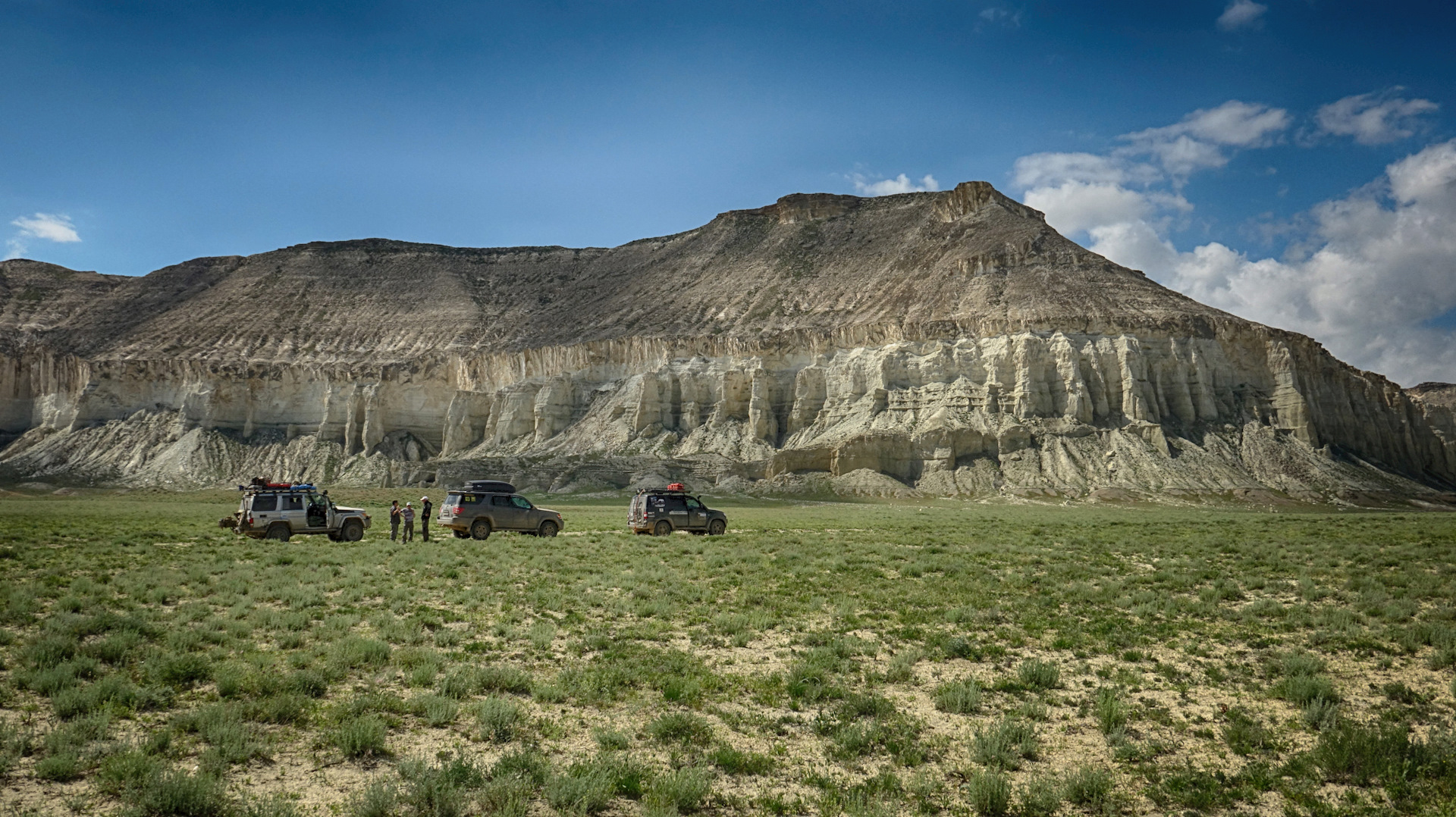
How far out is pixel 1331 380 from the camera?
76.9 m

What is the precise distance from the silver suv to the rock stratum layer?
152ft

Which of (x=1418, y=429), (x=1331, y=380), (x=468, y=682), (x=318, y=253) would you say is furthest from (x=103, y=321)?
(x=1418, y=429)

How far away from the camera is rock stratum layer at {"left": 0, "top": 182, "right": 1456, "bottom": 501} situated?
72.1 meters

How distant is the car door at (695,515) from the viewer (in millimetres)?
27297

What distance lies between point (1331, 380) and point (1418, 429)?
1092 cm

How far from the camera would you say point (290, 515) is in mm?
23703

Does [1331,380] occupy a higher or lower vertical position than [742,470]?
higher

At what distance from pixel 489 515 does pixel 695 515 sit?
6.77 metres

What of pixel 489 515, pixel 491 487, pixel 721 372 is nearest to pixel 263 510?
pixel 489 515

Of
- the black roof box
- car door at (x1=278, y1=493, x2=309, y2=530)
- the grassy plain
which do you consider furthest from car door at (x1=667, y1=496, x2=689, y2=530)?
car door at (x1=278, y1=493, x2=309, y2=530)

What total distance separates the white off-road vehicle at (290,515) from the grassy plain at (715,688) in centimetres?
516

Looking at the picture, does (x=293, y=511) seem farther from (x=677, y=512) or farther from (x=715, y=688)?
(x=715, y=688)

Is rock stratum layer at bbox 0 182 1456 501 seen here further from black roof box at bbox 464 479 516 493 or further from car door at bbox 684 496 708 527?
black roof box at bbox 464 479 516 493

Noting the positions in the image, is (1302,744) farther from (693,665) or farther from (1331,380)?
(1331,380)
